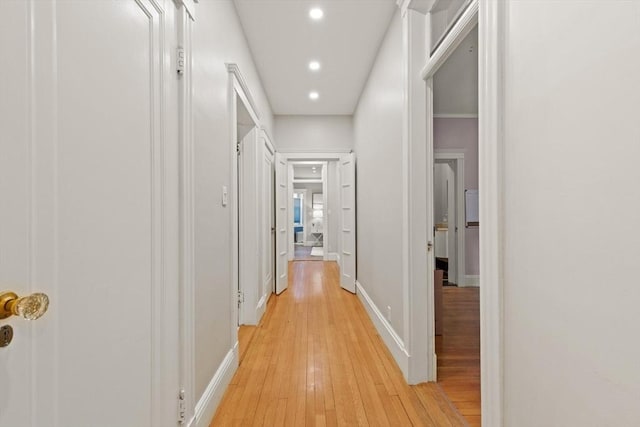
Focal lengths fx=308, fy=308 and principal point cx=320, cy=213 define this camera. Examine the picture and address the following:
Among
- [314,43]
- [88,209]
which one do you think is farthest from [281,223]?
[88,209]

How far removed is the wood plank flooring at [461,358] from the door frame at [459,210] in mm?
1089

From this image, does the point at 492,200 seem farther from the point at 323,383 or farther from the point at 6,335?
the point at 323,383

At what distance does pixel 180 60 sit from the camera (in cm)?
145

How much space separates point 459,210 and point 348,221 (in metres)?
1.93

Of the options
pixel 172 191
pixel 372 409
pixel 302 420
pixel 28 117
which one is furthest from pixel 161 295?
pixel 372 409

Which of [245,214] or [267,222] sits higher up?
[245,214]

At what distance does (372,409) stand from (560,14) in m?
2.05

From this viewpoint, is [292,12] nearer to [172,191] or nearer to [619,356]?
[172,191]

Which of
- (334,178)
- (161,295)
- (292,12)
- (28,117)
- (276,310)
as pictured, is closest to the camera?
(28,117)

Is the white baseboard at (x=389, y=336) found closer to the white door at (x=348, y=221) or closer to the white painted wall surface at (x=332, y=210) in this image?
the white door at (x=348, y=221)

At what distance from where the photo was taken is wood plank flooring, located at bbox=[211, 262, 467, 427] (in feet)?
5.84

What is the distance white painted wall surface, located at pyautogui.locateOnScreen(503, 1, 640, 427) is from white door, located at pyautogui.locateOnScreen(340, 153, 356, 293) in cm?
360

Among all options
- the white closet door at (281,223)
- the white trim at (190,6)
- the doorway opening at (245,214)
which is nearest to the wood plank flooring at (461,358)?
the doorway opening at (245,214)

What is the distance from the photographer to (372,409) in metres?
1.85
